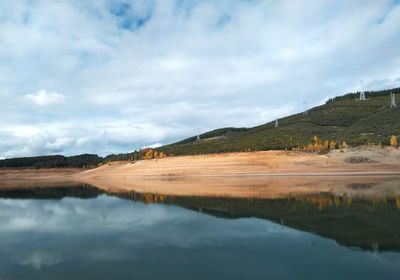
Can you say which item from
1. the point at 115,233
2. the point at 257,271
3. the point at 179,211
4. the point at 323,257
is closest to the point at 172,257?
the point at 257,271

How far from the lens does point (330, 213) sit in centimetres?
3069

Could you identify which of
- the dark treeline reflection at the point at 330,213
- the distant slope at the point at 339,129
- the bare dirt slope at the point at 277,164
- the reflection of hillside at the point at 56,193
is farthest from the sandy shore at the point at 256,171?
the dark treeline reflection at the point at 330,213

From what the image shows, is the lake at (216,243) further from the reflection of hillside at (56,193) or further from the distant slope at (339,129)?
the distant slope at (339,129)

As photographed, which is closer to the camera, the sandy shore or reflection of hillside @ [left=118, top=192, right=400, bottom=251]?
reflection of hillside @ [left=118, top=192, right=400, bottom=251]

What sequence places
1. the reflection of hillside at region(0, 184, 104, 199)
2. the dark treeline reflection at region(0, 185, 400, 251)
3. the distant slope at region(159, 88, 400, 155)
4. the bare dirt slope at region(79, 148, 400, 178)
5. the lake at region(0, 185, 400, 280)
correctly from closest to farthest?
the lake at region(0, 185, 400, 280), the dark treeline reflection at region(0, 185, 400, 251), the reflection of hillside at region(0, 184, 104, 199), the bare dirt slope at region(79, 148, 400, 178), the distant slope at region(159, 88, 400, 155)

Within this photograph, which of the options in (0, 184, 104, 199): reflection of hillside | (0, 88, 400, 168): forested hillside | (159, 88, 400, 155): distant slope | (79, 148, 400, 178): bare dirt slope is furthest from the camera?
(159, 88, 400, 155): distant slope

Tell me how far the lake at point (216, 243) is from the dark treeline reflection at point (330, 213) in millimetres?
65

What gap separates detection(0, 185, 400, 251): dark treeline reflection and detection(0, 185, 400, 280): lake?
0.21 ft

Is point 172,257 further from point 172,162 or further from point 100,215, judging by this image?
point 172,162

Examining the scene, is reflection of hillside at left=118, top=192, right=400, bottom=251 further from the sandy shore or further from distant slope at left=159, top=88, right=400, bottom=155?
distant slope at left=159, top=88, right=400, bottom=155

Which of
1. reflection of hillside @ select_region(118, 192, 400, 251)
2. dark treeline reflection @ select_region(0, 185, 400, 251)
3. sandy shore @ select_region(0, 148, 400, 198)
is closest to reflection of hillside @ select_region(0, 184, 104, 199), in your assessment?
sandy shore @ select_region(0, 148, 400, 198)

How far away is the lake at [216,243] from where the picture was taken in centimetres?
1673

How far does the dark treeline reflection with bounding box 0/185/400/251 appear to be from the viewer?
21859 millimetres

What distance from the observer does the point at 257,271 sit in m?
16.4
